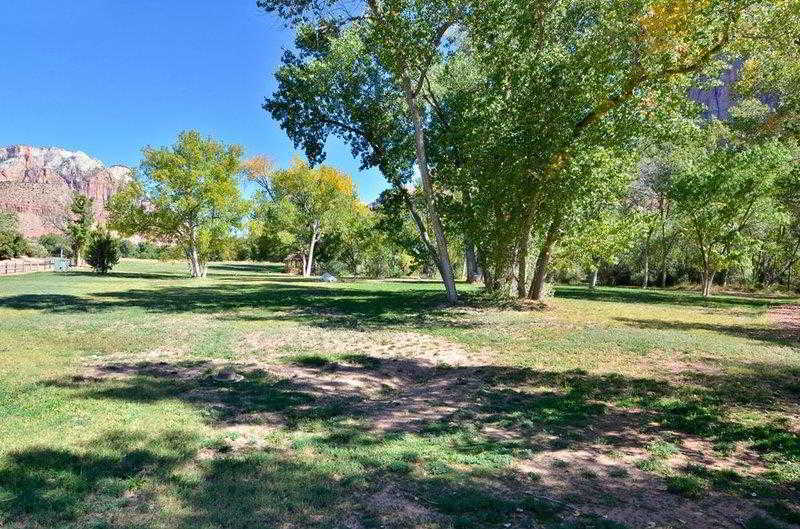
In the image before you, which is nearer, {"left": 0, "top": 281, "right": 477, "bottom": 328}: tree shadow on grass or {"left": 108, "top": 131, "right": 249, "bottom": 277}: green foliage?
{"left": 0, "top": 281, "right": 477, "bottom": 328}: tree shadow on grass

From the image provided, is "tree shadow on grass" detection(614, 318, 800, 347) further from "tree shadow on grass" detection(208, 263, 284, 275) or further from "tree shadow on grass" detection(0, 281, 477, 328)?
"tree shadow on grass" detection(208, 263, 284, 275)

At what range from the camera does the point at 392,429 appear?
6.16m

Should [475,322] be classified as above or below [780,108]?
below

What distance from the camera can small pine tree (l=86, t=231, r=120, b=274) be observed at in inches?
1694

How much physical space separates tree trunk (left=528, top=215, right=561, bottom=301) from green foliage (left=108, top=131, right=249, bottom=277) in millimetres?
28255

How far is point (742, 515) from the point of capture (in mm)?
4312

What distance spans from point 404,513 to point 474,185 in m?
15.3

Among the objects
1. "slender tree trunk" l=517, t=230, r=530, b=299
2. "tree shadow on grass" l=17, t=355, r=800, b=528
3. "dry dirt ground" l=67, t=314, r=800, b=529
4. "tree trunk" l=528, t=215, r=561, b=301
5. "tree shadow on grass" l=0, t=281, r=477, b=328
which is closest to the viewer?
"tree shadow on grass" l=17, t=355, r=800, b=528

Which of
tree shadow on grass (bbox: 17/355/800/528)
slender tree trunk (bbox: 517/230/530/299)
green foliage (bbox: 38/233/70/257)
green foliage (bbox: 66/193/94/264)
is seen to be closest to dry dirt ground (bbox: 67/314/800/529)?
tree shadow on grass (bbox: 17/355/800/528)

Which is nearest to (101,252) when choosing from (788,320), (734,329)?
(734,329)

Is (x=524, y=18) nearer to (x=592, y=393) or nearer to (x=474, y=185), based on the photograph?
(x=474, y=185)

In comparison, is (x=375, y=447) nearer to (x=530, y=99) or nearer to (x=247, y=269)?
(x=530, y=99)

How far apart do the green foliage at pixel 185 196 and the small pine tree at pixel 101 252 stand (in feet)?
9.24

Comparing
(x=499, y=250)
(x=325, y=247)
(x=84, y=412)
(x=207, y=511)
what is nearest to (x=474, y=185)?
(x=499, y=250)
